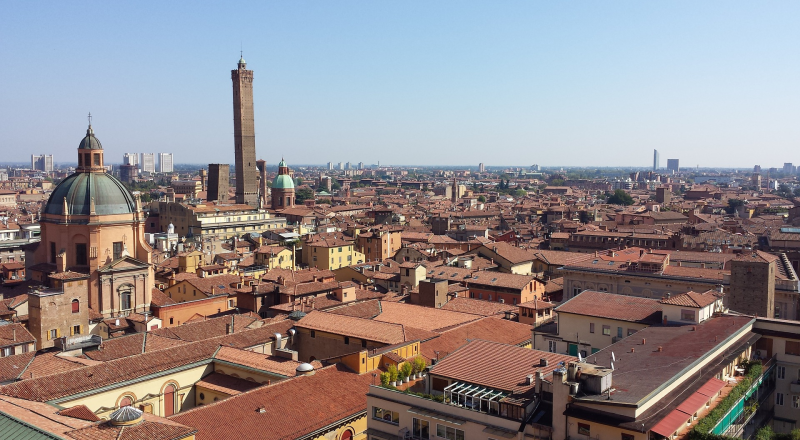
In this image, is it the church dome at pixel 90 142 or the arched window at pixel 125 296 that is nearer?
the arched window at pixel 125 296

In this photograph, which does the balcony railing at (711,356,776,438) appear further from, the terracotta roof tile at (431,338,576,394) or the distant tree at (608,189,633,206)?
the distant tree at (608,189,633,206)

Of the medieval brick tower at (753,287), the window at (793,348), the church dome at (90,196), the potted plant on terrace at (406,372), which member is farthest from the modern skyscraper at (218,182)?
the window at (793,348)

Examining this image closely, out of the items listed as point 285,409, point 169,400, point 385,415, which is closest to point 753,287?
point 385,415

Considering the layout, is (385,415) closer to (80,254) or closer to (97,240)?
(97,240)

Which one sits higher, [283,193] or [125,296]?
[283,193]

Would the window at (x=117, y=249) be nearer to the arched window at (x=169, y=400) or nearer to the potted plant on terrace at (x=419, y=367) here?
the arched window at (x=169, y=400)

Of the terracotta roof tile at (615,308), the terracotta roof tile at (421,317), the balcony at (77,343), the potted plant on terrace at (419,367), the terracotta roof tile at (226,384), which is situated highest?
the terracotta roof tile at (615,308)

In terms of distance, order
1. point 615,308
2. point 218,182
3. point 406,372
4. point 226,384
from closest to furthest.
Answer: point 406,372 → point 226,384 → point 615,308 → point 218,182
